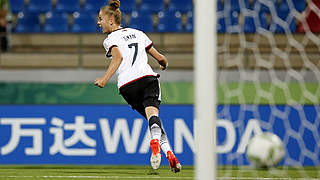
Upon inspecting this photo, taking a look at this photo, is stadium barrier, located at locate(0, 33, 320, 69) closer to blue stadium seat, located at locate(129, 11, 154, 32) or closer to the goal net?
the goal net

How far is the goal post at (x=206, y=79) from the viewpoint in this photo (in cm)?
329

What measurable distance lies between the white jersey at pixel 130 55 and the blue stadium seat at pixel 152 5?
585 cm

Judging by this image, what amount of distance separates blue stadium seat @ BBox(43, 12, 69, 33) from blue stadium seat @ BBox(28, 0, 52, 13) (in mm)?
241

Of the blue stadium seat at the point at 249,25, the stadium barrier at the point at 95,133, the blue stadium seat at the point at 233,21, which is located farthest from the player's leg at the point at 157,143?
the blue stadium seat at the point at 249,25

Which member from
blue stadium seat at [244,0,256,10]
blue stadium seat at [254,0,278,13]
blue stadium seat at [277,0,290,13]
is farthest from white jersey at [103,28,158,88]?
blue stadium seat at [244,0,256,10]

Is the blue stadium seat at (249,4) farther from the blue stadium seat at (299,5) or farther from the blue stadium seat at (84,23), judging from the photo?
the blue stadium seat at (84,23)

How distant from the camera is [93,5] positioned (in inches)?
480

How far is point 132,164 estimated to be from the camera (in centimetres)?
863

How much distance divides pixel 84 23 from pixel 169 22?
148 centimetres

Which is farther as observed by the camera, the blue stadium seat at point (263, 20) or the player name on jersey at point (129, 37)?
the blue stadium seat at point (263, 20)

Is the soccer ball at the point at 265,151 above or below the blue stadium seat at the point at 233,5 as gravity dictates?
below

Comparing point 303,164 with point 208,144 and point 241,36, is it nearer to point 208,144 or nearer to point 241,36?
point 241,36

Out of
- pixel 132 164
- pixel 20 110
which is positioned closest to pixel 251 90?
pixel 132 164

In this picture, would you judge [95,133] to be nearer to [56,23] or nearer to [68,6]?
[56,23]
